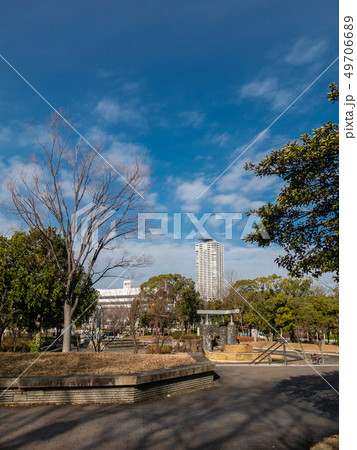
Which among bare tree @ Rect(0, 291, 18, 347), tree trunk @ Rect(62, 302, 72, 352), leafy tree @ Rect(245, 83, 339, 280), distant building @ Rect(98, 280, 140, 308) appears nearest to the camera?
leafy tree @ Rect(245, 83, 339, 280)

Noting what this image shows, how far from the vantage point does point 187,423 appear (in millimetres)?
6492

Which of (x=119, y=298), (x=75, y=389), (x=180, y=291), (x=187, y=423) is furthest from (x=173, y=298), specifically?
(x=187, y=423)

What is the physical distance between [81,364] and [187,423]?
4.34 m

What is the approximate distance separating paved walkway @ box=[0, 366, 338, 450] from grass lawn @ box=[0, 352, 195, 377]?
1.19m

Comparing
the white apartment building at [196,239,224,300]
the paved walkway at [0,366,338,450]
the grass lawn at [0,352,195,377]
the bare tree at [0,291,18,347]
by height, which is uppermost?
the white apartment building at [196,239,224,300]

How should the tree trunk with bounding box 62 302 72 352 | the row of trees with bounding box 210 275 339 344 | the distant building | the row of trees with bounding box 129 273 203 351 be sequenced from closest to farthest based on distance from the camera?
the tree trunk with bounding box 62 302 72 352
the row of trees with bounding box 210 275 339 344
the row of trees with bounding box 129 273 203 351
the distant building

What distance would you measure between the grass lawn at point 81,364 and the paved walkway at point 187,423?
1.19 m

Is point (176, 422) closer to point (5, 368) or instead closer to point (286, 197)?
point (286, 197)

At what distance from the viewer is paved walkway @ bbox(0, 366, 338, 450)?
5426 millimetres

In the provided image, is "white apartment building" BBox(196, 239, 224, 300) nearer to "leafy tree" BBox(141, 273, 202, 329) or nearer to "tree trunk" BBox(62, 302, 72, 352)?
"leafy tree" BBox(141, 273, 202, 329)

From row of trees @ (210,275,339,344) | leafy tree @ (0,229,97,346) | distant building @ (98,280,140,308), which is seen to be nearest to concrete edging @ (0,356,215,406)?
leafy tree @ (0,229,97,346)

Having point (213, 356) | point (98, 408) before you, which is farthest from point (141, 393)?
point (213, 356)

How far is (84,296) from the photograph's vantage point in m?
18.2
